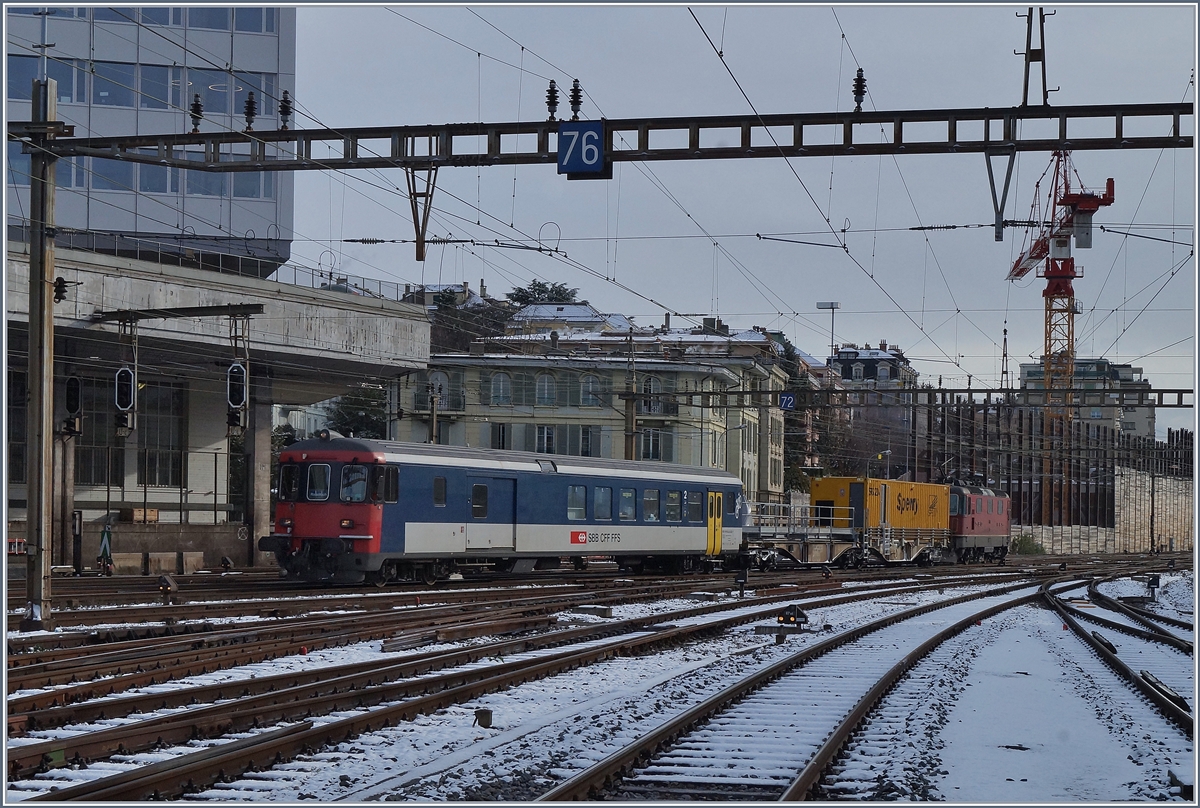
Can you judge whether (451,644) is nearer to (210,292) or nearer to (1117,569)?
(210,292)

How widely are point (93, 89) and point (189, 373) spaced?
47.9 ft

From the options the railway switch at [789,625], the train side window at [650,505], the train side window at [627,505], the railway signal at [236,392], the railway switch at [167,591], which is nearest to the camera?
the railway switch at [789,625]

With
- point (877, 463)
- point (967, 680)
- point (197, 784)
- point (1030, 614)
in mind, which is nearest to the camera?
point (197, 784)

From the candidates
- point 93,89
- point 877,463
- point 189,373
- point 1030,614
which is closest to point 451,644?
point 1030,614

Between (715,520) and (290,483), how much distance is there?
1343cm

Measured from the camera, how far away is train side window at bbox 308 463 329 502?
2500cm

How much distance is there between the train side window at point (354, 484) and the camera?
24578mm

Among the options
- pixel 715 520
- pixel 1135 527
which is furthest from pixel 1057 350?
pixel 715 520

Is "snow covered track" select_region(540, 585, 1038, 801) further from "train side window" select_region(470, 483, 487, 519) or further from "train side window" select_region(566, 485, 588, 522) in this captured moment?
"train side window" select_region(566, 485, 588, 522)

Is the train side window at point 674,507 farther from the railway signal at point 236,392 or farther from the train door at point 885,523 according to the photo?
the train door at point 885,523

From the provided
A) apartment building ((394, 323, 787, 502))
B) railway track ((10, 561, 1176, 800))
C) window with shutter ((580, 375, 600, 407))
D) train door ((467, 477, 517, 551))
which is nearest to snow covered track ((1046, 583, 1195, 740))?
railway track ((10, 561, 1176, 800))

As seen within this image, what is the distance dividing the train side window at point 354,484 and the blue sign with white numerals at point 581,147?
1131 cm

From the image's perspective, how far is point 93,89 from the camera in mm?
45938

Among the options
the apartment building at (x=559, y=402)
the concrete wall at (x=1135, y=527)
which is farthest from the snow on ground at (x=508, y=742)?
the concrete wall at (x=1135, y=527)
